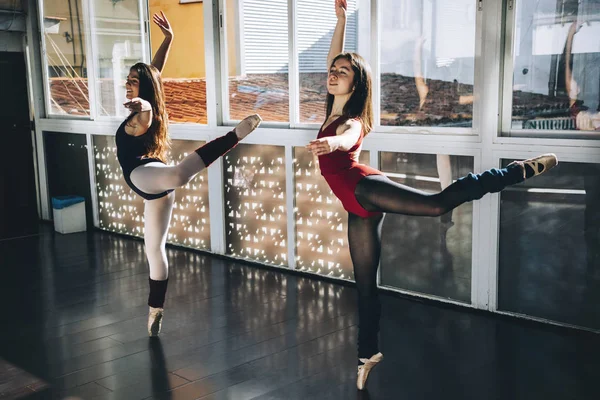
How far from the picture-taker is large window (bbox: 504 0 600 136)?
374 centimetres

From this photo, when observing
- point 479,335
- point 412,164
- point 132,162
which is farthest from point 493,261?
point 132,162

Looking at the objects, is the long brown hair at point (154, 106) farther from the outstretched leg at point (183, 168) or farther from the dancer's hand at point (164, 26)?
the dancer's hand at point (164, 26)

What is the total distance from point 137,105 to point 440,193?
173cm

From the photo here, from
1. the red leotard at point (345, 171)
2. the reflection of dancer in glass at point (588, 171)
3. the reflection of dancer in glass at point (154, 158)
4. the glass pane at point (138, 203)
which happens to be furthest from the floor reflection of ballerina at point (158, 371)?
the reflection of dancer in glass at point (588, 171)

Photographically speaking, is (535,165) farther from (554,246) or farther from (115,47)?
(115,47)

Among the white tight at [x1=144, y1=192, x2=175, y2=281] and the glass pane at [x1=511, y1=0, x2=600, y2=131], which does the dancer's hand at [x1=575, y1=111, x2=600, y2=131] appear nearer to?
the glass pane at [x1=511, y1=0, x2=600, y2=131]

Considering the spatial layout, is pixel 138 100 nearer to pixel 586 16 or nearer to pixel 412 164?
pixel 412 164

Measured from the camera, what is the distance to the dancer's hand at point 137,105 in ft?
11.9

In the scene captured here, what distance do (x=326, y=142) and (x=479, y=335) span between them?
1.79m

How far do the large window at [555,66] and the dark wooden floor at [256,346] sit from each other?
126cm

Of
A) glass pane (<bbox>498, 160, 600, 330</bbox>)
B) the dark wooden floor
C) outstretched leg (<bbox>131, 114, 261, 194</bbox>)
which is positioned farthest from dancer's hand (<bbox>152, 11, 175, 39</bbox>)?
glass pane (<bbox>498, 160, 600, 330</bbox>)

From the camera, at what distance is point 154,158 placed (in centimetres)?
376

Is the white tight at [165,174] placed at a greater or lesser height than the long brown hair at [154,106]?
lesser

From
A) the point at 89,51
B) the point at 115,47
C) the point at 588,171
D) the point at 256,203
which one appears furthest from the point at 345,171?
the point at 89,51
